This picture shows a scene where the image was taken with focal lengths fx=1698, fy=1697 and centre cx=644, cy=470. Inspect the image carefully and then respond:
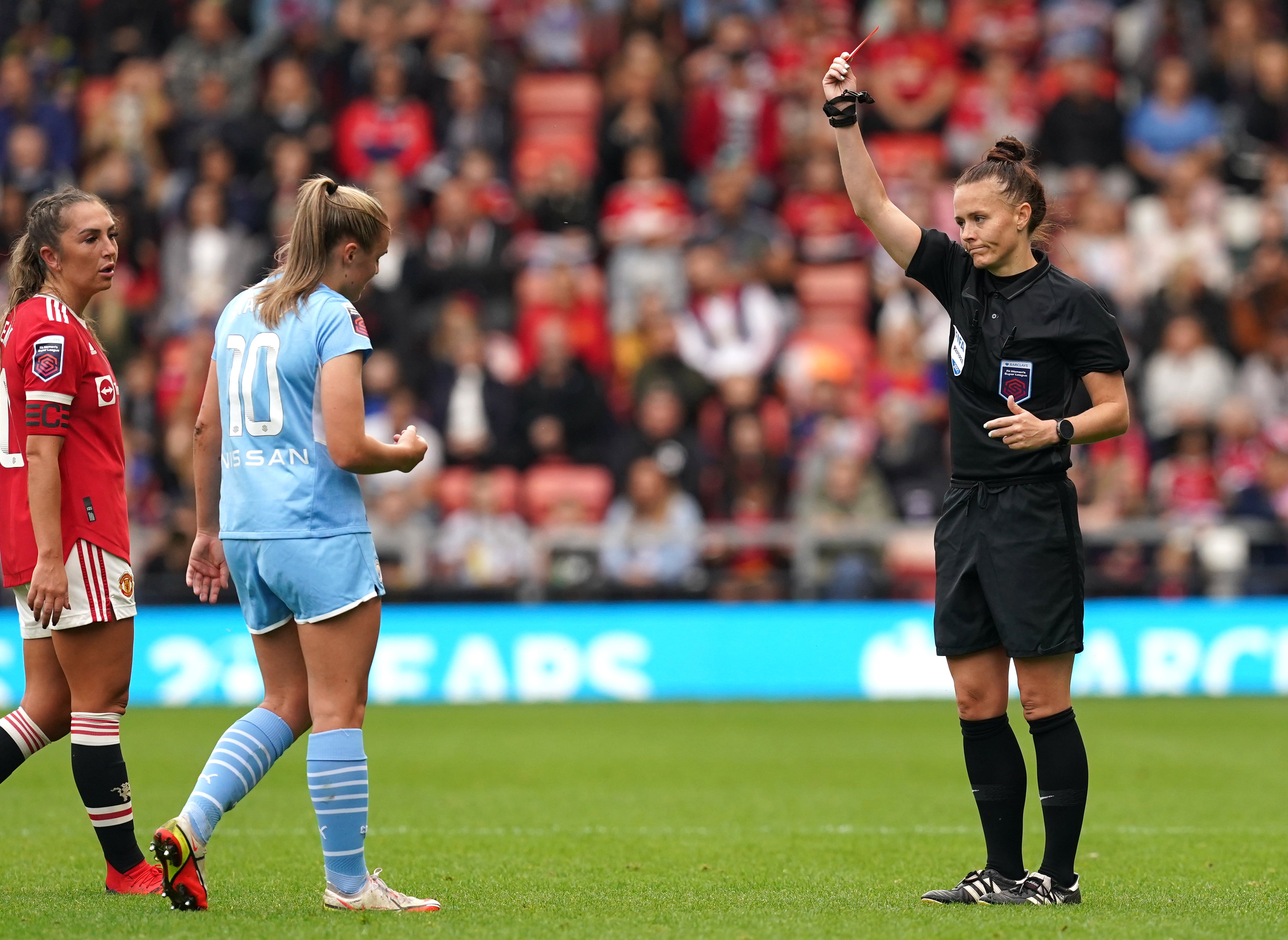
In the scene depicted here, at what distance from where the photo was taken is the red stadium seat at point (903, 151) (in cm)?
1739

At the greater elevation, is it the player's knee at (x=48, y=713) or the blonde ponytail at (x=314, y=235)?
the blonde ponytail at (x=314, y=235)

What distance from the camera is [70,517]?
213 inches

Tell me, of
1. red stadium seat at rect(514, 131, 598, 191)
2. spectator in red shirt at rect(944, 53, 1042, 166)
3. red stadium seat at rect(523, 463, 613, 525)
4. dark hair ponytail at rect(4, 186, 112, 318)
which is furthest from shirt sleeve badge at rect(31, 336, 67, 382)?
spectator in red shirt at rect(944, 53, 1042, 166)

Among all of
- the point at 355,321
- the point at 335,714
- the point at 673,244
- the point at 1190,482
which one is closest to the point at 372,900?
the point at 335,714

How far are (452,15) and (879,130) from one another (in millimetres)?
4881

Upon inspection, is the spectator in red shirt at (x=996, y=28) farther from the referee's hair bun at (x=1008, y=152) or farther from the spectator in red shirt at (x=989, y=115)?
the referee's hair bun at (x=1008, y=152)

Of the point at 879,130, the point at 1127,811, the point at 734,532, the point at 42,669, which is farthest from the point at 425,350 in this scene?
the point at 42,669

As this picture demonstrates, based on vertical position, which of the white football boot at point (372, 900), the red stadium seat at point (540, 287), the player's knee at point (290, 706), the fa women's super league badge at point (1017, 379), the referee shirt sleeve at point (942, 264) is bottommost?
the white football boot at point (372, 900)

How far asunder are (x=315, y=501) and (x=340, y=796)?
0.86m

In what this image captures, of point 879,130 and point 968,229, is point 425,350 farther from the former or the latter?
point 968,229

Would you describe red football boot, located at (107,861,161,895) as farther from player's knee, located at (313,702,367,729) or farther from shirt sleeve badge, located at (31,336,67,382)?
shirt sleeve badge, located at (31,336,67,382)

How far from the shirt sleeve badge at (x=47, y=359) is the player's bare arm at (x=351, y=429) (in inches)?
39.4

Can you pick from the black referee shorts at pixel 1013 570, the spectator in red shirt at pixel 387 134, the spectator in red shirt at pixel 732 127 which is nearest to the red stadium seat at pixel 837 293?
the spectator in red shirt at pixel 732 127

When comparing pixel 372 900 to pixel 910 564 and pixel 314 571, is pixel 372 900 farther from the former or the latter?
pixel 910 564
